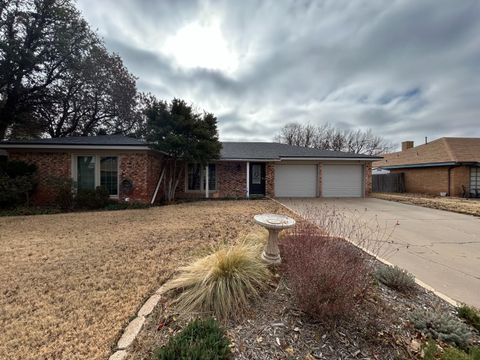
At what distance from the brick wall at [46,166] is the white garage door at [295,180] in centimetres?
1156

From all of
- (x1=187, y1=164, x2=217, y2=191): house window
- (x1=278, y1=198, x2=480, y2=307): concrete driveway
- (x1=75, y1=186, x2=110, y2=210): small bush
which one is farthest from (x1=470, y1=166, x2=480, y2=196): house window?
(x1=75, y1=186, x2=110, y2=210): small bush

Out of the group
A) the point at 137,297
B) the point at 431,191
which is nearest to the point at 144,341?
the point at 137,297

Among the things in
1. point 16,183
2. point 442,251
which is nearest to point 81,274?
point 442,251

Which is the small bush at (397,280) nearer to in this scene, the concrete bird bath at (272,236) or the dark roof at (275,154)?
the concrete bird bath at (272,236)

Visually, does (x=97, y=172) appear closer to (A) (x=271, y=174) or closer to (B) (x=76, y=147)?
(B) (x=76, y=147)

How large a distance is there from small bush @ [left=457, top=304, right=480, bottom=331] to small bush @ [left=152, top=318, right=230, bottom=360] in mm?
2806

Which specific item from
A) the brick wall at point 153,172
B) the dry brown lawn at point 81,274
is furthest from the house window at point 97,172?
the dry brown lawn at point 81,274

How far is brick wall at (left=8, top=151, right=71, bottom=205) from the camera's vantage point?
10180mm

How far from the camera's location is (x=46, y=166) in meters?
10.3

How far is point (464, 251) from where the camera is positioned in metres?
5.12

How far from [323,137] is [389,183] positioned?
16849mm

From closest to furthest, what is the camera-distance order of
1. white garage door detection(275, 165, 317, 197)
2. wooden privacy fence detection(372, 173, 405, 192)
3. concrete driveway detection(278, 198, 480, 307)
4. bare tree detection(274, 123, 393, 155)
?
concrete driveway detection(278, 198, 480, 307) → white garage door detection(275, 165, 317, 197) → wooden privacy fence detection(372, 173, 405, 192) → bare tree detection(274, 123, 393, 155)

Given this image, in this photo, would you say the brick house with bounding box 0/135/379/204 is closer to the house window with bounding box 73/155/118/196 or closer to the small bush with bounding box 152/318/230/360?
the house window with bounding box 73/155/118/196

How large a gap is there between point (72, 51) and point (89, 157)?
777cm
